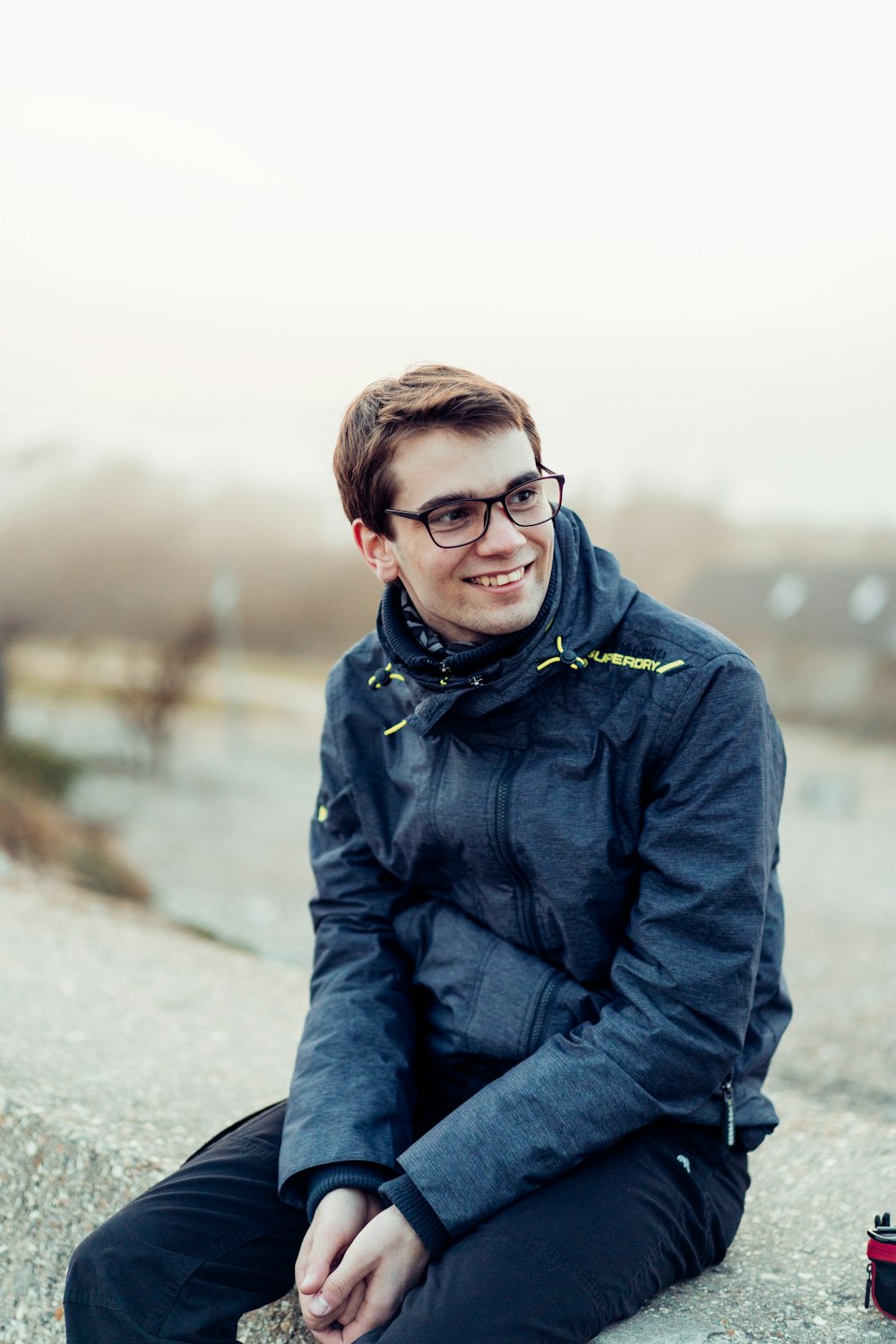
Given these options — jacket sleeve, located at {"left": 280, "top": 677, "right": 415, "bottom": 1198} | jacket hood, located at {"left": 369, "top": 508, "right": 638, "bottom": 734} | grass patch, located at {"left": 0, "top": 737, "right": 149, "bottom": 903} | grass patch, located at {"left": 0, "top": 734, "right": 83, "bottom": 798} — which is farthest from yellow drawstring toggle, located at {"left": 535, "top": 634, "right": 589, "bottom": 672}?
grass patch, located at {"left": 0, "top": 734, "right": 83, "bottom": 798}

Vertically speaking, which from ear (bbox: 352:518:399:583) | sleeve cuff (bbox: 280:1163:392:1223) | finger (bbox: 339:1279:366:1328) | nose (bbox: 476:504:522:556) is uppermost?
nose (bbox: 476:504:522:556)

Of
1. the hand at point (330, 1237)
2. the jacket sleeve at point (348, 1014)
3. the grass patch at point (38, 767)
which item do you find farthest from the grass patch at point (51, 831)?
the hand at point (330, 1237)

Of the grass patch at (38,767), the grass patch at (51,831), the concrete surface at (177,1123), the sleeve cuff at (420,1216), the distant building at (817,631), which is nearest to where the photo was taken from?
the sleeve cuff at (420,1216)

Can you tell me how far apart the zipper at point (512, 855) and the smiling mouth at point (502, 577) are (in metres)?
0.33

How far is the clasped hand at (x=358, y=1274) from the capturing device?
2004mm

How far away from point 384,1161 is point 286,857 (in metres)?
14.3

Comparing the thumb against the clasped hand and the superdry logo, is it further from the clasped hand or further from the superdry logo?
the superdry logo

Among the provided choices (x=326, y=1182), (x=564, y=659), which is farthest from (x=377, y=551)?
(x=326, y=1182)

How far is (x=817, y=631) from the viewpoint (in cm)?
3575

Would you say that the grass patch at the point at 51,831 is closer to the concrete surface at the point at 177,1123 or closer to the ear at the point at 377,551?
the concrete surface at the point at 177,1123

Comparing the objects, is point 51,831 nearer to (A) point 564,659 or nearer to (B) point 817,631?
(A) point 564,659

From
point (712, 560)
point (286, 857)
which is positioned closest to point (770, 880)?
point (286, 857)

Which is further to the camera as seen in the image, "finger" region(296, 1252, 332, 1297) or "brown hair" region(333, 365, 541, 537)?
"brown hair" region(333, 365, 541, 537)

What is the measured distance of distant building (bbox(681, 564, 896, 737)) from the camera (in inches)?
1296
